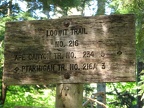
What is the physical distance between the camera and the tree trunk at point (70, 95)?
7.41 ft

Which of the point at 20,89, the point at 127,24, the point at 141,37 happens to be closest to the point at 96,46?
the point at 127,24

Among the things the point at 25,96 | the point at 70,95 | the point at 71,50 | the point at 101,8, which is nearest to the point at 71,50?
the point at 71,50

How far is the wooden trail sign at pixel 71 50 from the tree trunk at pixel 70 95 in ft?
0.21

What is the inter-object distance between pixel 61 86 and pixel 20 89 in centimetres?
653

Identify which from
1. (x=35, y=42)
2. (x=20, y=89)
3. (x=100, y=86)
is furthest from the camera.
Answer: (x=100, y=86)

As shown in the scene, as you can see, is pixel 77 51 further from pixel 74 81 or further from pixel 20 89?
pixel 20 89

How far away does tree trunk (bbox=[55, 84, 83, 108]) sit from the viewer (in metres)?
2.26

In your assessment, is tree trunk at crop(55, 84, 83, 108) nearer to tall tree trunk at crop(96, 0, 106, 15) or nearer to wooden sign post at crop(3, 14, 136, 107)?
wooden sign post at crop(3, 14, 136, 107)

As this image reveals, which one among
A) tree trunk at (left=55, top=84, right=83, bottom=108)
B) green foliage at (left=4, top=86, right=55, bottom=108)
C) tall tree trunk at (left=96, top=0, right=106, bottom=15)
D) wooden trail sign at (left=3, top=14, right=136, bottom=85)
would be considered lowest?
green foliage at (left=4, top=86, right=55, bottom=108)

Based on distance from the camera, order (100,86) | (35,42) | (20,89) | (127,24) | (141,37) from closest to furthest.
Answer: (127,24) < (35,42) < (141,37) < (20,89) < (100,86)

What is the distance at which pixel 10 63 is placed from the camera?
2.40 m

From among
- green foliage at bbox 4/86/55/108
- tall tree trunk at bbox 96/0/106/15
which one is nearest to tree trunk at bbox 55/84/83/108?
green foliage at bbox 4/86/55/108

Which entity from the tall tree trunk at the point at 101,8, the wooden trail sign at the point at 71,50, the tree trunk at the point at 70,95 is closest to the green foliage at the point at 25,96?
the tall tree trunk at the point at 101,8

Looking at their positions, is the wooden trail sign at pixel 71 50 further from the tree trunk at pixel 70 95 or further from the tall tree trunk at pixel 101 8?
the tall tree trunk at pixel 101 8
